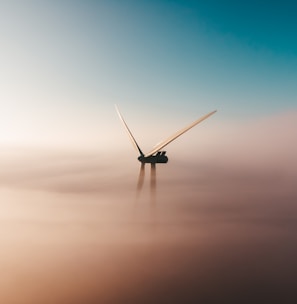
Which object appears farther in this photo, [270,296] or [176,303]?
[270,296]

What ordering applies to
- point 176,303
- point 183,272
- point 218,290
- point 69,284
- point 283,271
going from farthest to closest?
1. point 283,271
2. point 183,272
3. point 218,290
4. point 69,284
5. point 176,303

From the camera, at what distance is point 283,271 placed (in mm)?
160750

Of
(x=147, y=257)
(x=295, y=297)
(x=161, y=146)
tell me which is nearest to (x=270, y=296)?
(x=295, y=297)

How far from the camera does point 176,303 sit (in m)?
114

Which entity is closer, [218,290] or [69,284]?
[69,284]

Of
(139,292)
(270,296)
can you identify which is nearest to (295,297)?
(270,296)

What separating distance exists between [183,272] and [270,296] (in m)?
41.8

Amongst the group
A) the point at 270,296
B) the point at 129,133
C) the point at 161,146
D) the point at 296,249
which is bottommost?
the point at 270,296

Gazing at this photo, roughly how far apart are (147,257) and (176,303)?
69600 mm

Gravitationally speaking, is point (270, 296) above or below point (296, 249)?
below

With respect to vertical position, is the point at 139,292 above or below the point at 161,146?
below

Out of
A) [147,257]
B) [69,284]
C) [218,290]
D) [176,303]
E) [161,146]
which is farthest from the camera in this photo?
[147,257]

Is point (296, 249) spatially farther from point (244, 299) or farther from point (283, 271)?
point (244, 299)

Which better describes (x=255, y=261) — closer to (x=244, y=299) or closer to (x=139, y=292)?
(x=244, y=299)
